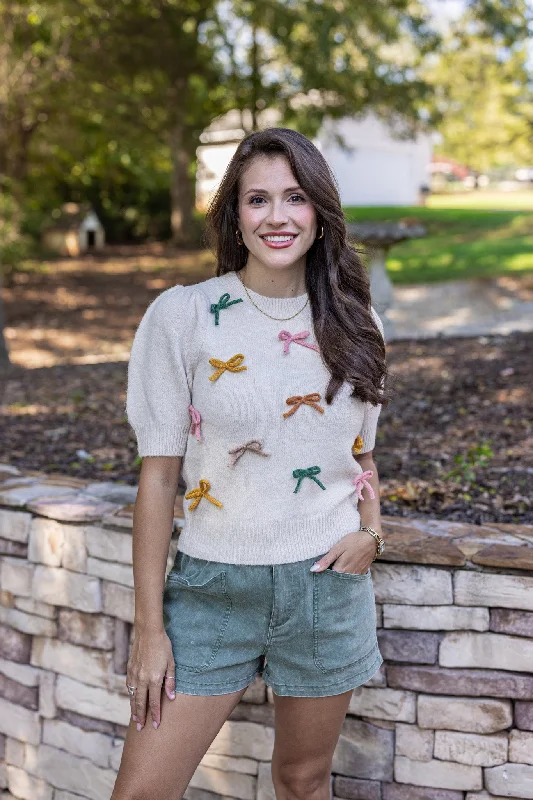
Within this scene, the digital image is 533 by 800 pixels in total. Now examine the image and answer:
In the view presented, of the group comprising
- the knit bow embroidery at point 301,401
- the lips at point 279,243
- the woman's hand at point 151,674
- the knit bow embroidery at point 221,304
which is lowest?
the woman's hand at point 151,674

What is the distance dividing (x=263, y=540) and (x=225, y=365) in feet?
1.24

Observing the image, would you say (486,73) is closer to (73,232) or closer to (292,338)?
(73,232)

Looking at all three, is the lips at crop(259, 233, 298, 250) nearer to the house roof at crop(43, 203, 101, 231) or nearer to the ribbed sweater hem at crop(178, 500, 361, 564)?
the ribbed sweater hem at crop(178, 500, 361, 564)

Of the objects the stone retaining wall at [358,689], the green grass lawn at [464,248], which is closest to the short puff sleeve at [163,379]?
the stone retaining wall at [358,689]

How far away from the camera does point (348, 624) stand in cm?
208

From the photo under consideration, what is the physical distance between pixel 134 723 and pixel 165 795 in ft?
0.51

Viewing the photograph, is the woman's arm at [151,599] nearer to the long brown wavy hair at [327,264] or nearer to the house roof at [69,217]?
the long brown wavy hair at [327,264]

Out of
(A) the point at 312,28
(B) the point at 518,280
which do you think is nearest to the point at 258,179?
(A) the point at 312,28

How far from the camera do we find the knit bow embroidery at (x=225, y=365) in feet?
6.63

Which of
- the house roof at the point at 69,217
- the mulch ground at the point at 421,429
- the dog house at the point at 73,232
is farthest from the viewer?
the house roof at the point at 69,217

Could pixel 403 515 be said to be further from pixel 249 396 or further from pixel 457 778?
pixel 249 396

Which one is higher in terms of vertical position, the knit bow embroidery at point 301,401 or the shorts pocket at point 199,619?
the knit bow embroidery at point 301,401

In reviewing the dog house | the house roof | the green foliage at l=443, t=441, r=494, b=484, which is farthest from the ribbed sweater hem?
the house roof

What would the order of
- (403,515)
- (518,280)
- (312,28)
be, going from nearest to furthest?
1. (403,515)
2. (312,28)
3. (518,280)
